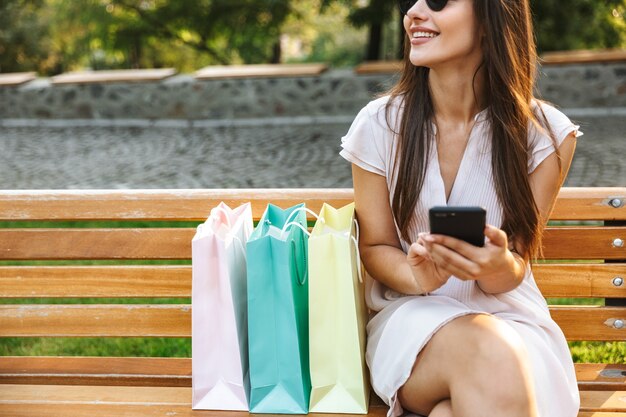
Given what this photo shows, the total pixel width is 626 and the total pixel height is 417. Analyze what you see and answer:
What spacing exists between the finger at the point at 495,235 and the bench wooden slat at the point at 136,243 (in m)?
0.78

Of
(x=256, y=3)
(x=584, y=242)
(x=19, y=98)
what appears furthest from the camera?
(x=256, y=3)

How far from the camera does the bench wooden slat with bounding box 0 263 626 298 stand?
3018 mm

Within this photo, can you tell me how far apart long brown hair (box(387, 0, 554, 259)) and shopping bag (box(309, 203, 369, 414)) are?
0.80ft

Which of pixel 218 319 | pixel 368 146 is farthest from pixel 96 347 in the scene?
pixel 368 146

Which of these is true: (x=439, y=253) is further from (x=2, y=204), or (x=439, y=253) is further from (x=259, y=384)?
(x=2, y=204)

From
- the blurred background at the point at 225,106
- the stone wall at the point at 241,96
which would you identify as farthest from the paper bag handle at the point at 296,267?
the stone wall at the point at 241,96

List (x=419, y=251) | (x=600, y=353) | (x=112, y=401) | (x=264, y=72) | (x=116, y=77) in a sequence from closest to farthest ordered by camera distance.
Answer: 1. (x=419, y=251)
2. (x=112, y=401)
3. (x=600, y=353)
4. (x=264, y=72)
5. (x=116, y=77)

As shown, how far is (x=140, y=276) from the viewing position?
3117mm

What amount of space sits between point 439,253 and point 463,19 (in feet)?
2.52

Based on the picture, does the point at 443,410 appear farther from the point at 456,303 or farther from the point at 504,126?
the point at 504,126

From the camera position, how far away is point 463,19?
2621mm

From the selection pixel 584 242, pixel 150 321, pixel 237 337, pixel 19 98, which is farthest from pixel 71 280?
pixel 19 98

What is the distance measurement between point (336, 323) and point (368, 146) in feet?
1.90

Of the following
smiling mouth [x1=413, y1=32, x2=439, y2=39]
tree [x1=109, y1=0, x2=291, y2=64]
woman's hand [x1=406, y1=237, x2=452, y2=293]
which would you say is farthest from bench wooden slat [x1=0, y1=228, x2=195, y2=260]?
tree [x1=109, y1=0, x2=291, y2=64]
